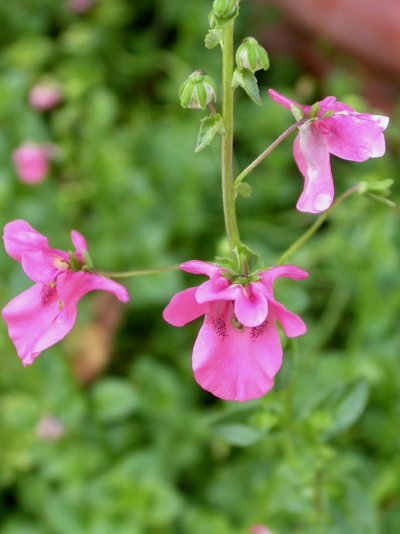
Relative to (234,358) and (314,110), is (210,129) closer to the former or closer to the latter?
(314,110)

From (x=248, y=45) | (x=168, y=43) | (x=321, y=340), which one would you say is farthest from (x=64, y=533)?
(x=168, y=43)

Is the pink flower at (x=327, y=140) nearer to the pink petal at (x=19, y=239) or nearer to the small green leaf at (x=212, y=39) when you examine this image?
the small green leaf at (x=212, y=39)

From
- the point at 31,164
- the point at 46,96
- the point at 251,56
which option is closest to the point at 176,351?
the point at 31,164

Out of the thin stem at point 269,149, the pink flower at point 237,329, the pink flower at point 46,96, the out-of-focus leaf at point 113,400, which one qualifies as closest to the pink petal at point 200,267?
the pink flower at point 237,329

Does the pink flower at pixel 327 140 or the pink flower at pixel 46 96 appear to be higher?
the pink flower at pixel 327 140

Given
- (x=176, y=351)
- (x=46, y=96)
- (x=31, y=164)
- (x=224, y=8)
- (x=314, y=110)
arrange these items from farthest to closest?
(x=46, y=96) → (x=31, y=164) → (x=176, y=351) → (x=314, y=110) → (x=224, y=8)

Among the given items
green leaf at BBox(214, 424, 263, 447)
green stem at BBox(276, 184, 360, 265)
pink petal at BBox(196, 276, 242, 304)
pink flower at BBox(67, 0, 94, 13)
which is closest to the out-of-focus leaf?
green leaf at BBox(214, 424, 263, 447)

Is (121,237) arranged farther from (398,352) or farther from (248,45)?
(248,45)
